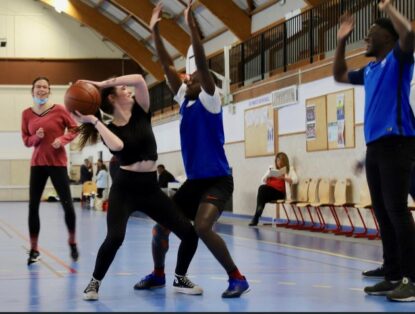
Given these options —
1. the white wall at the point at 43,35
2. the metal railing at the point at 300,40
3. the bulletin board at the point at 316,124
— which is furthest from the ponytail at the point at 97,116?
the white wall at the point at 43,35

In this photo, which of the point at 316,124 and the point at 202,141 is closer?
the point at 202,141

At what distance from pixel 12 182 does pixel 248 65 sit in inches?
684

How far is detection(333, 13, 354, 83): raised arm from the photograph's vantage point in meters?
5.30

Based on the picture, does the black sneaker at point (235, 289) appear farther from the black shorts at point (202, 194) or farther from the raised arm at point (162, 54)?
the raised arm at point (162, 54)

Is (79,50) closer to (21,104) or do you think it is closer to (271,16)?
(21,104)

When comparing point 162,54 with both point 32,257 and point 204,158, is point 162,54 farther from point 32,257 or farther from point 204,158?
point 32,257

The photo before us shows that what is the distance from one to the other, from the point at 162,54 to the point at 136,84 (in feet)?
1.39

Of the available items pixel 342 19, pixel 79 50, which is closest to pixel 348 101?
pixel 342 19

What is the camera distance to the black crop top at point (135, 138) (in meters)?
5.21

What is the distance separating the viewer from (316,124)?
1338 centimetres

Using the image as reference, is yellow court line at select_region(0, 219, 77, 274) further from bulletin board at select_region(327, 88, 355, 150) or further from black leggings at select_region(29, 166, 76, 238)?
bulletin board at select_region(327, 88, 355, 150)

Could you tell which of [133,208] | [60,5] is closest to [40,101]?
[133,208]

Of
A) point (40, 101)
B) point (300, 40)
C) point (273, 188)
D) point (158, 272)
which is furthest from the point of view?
point (300, 40)

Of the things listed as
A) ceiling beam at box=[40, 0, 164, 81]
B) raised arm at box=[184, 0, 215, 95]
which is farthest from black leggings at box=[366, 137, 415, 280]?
ceiling beam at box=[40, 0, 164, 81]
